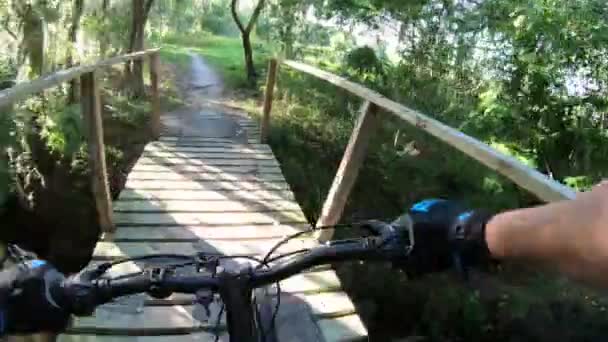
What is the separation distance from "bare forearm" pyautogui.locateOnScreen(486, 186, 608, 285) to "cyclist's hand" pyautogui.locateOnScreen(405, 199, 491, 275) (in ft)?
0.27

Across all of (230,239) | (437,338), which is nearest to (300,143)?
(437,338)

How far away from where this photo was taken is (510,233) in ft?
3.04

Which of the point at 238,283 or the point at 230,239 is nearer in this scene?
the point at 238,283

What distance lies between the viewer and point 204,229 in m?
3.69

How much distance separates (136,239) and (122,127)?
440cm

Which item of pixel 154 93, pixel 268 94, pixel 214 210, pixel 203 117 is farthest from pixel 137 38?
pixel 214 210

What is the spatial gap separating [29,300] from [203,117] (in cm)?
722

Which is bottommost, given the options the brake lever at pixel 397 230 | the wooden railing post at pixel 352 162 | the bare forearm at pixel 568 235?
the wooden railing post at pixel 352 162

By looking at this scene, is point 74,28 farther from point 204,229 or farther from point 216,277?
point 216,277

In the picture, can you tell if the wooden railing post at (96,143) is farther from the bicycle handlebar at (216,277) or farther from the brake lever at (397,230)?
the brake lever at (397,230)

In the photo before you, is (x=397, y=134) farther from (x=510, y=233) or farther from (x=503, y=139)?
(x=510, y=233)

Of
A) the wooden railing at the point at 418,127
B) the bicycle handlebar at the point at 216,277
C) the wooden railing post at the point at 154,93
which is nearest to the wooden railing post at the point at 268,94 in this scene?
the wooden railing post at the point at 154,93

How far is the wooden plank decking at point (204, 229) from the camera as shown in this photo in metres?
2.46

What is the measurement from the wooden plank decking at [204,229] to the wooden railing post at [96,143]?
0.50 feet
